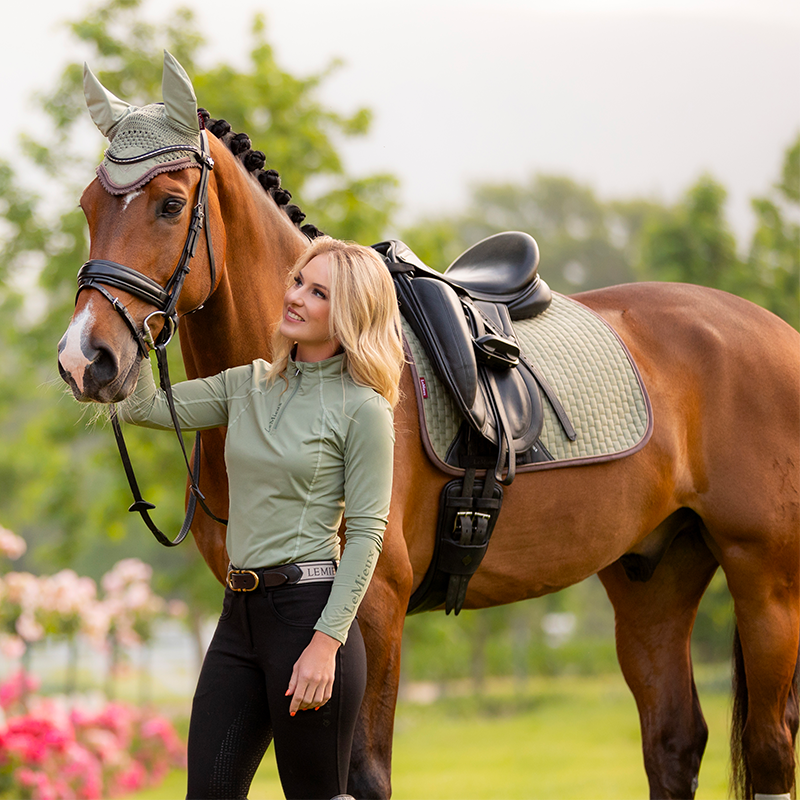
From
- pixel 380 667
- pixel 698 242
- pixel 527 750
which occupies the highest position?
pixel 698 242

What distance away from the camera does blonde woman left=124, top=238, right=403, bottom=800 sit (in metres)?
1.86

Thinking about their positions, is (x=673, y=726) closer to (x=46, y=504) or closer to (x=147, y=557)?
(x=46, y=504)

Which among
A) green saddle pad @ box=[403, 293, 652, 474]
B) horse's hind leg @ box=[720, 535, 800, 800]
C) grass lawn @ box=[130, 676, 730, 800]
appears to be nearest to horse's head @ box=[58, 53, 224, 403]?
green saddle pad @ box=[403, 293, 652, 474]

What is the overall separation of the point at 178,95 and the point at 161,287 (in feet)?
1.65

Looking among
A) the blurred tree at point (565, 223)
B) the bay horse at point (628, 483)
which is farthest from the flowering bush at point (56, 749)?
the blurred tree at point (565, 223)

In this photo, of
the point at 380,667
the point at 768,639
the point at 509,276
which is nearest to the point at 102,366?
the point at 380,667

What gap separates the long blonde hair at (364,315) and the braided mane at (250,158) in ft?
2.51

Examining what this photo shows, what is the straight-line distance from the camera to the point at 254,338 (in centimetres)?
254

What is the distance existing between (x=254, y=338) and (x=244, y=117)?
836cm

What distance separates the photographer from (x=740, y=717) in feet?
11.8

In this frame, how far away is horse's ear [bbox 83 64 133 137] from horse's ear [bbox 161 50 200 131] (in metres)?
0.13

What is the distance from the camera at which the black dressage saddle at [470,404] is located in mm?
2723

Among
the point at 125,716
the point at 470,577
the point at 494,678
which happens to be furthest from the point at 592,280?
the point at 470,577

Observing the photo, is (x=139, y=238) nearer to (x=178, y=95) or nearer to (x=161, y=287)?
(x=161, y=287)
